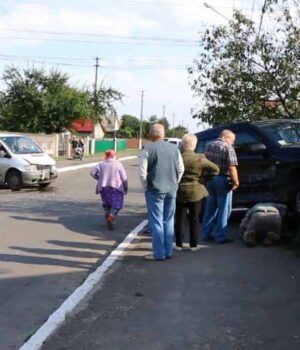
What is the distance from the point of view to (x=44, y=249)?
31.6ft

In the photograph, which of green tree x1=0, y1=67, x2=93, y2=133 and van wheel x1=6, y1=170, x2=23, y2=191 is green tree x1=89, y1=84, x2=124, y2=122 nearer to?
green tree x1=0, y1=67, x2=93, y2=133

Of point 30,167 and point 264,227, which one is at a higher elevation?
point 30,167

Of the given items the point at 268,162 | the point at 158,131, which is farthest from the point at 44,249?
the point at 268,162

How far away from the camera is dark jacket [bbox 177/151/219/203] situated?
912 centimetres

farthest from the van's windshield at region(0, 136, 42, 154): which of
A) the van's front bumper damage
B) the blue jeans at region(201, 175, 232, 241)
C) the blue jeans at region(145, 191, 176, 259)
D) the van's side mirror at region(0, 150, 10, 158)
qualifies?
the blue jeans at region(145, 191, 176, 259)

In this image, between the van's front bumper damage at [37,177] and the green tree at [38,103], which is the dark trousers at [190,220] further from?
the green tree at [38,103]

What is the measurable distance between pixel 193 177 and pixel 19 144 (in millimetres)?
13552

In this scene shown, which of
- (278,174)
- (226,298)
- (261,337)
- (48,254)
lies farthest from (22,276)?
(278,174)

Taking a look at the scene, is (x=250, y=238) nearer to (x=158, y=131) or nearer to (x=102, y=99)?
(x=158, y=131)

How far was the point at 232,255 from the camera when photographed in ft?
29.2

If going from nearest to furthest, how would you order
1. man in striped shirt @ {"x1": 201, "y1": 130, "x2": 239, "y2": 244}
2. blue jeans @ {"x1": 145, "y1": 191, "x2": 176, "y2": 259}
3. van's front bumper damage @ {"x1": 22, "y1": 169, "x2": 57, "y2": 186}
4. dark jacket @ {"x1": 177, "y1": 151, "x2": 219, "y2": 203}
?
blue jeans @ {"x1": 145, "y1": 191, "x2": 176, "y2": 259} → dark jacket @ {"x1": 177, "y1": 151, "x2": 219, "y2": 203} → man in striped shirt @ {"x1": 201, "y1": 130, "x2": 239, "y2": 244} → van's front bumper damage @ {"x1": 22, "y1": 169, "x2": 57, "y2": 186}

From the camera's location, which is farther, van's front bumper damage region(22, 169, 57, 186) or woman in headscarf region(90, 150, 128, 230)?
van's front bumper damage region(22, 169, 57, 186)

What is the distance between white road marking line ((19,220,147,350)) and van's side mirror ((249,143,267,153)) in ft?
9.40

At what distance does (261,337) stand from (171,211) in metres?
3.57
